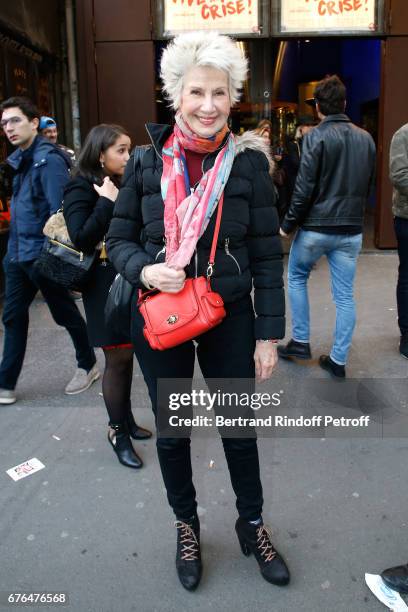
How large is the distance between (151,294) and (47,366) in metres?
2.73

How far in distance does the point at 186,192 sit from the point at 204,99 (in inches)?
12.8

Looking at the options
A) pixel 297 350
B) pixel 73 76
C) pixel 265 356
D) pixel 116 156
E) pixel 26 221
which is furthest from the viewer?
pixel 73 76

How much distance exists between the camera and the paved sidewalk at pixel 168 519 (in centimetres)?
225

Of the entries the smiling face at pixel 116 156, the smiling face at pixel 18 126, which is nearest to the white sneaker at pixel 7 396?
the smiling face at pixel 18 126

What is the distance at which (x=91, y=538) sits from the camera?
2.55m

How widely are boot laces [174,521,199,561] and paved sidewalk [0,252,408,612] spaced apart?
9 centimetres

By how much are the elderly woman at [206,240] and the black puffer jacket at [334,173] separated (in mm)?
1874

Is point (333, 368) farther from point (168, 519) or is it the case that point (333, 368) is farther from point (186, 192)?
point (186, 192)

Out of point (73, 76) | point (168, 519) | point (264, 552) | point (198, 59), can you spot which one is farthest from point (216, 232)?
point (73, 76)

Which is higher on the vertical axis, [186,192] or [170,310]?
[186,192]

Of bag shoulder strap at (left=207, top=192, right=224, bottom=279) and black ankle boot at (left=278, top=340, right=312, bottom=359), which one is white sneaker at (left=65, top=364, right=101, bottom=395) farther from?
bag shoulder strap at (left=207, top=192, right=224, bottom=279)

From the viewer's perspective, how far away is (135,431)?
3408mm

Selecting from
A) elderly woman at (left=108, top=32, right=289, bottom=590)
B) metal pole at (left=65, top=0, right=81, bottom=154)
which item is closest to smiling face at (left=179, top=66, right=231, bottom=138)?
elderly woman at (left=108, top=32, right=289, bottom=590)

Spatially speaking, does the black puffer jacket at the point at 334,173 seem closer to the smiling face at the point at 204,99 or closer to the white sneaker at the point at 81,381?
the white sneaker at the point at 81,381
